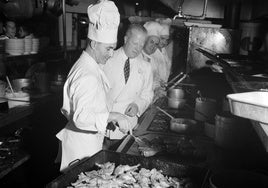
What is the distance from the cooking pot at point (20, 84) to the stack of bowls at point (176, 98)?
227 centimetres

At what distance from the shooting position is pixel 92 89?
2.30m

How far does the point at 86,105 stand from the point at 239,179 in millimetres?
1253

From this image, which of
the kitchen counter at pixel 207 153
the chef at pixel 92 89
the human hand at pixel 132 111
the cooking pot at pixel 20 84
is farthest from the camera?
the cooking pot at pixel 20 84

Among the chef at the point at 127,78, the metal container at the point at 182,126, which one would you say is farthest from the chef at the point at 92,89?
the chef at the point at 127,78

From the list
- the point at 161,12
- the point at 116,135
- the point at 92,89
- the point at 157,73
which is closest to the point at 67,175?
the point at 92,89

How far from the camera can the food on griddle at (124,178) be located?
1.85m

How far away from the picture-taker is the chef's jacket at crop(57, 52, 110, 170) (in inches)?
88.0

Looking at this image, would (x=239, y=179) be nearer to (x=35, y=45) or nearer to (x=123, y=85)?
(x=123, y=85)

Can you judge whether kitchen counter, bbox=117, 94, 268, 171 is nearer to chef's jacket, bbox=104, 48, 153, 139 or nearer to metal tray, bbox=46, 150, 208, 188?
metal tray, bbox=46, 150, 208, 188

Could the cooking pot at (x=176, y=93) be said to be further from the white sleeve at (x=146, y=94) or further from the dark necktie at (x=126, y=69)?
the dark necktie at (x=126, y=69)

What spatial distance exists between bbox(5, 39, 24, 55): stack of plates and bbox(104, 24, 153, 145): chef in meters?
1.49

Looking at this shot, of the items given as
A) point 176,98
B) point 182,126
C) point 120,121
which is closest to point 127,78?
point 176,98

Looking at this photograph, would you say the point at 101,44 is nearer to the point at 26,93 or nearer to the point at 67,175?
the point at 67,175

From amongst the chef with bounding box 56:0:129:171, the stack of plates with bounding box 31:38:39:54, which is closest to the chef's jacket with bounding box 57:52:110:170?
the chef with bounding box 56:0:129:171
